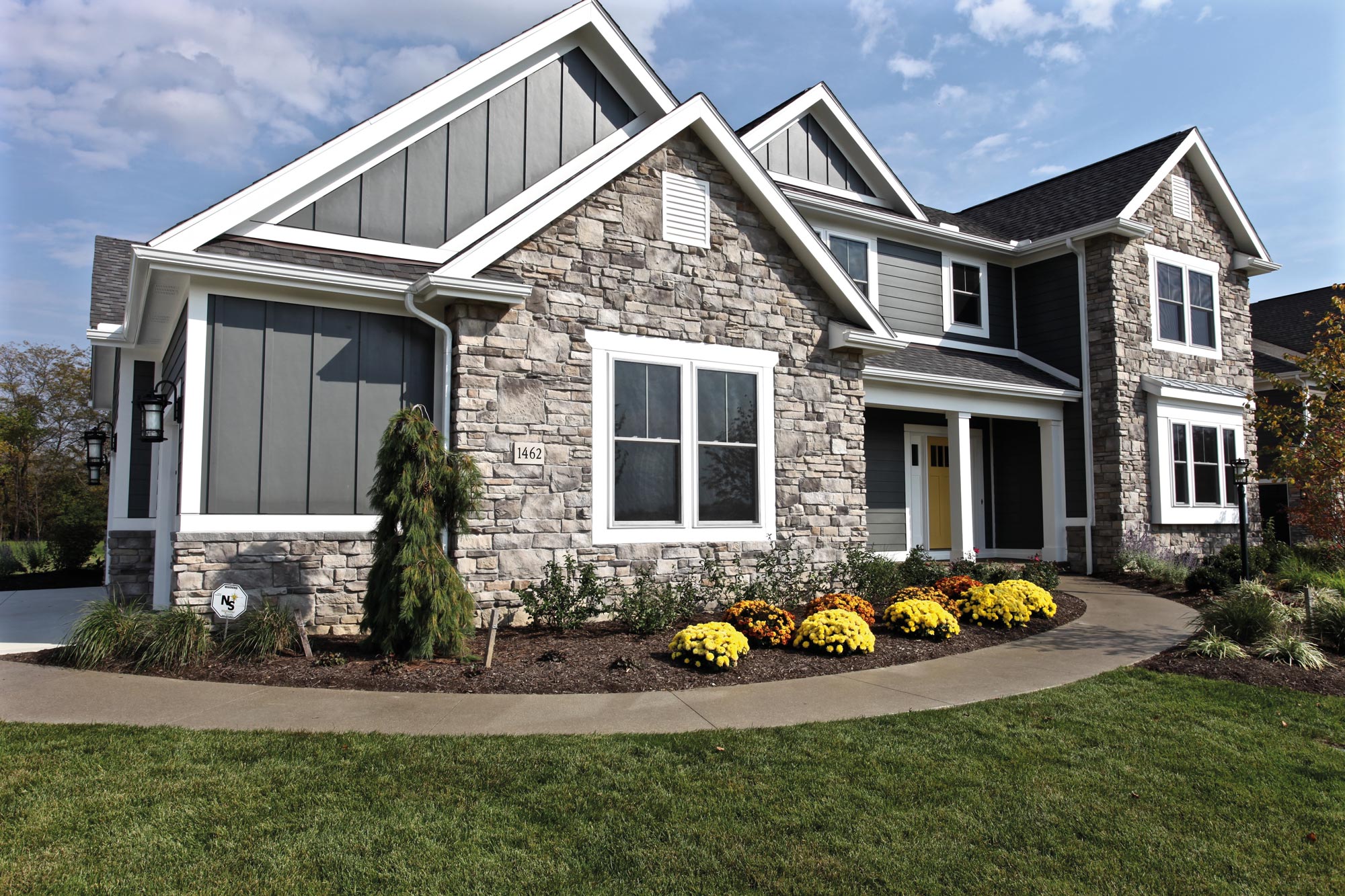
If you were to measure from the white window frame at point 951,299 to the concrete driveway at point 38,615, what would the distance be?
13108 mm

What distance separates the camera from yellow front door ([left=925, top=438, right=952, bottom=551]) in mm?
15461

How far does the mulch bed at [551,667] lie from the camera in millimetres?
6516

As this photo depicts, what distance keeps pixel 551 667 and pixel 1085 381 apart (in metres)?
11.9

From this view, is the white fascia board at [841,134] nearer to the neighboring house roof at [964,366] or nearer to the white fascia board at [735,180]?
the neighboring house roof at [964,366]

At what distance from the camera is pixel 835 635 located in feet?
25.4

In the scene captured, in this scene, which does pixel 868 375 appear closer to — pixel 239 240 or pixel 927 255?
pixel 927 255

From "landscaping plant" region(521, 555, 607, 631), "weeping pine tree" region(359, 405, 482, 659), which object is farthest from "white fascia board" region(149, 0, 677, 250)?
"landscaping plant" region(521, 555, 607, 631)

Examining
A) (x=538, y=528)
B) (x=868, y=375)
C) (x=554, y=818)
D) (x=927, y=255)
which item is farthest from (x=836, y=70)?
(x=554, y=818)

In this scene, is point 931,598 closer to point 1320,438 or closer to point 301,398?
point 1320,438

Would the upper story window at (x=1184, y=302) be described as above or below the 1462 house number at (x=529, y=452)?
above

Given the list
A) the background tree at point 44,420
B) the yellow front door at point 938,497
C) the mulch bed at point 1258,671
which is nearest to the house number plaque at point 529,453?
the mulch bed at point 1258,671

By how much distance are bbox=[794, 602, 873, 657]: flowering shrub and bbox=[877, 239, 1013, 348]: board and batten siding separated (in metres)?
7.70

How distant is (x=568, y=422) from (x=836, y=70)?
841cm

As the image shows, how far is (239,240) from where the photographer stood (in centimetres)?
866
